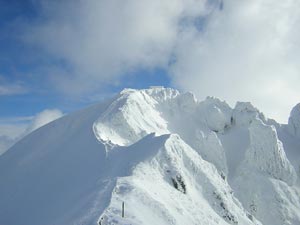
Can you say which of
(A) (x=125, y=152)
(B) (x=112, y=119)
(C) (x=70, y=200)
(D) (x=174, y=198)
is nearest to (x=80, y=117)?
(B) (x=112, y=119)

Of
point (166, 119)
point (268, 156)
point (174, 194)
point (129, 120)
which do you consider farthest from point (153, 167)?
point (268, 156)

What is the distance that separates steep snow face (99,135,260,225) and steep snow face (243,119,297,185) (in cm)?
3112

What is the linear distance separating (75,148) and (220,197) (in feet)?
75.7

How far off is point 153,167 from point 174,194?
4652mm

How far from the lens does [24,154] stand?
67125mm

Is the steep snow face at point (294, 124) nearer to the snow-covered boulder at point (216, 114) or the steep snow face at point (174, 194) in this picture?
the snow-covered boulder at point (216, 114)

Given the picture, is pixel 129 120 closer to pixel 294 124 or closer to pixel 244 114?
pixel 244 114

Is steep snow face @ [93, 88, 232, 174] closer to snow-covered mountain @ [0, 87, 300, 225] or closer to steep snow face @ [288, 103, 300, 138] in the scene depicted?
snow-covered mountain @ [0, 87, 300, 225]

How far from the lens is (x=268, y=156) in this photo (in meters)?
83.7

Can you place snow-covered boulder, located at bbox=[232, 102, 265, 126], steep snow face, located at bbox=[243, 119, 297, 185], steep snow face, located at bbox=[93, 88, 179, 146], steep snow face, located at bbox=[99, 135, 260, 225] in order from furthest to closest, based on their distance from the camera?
snow-covered boulder, located at bbox=[232, 102, 265, 126], steep snow face, located at bbox=[243, 119, 297, 185], steep snow face, located at bbox=[93, 88, 179, 146], steep snow face, located at bbox=[99, 135, 260, 225]

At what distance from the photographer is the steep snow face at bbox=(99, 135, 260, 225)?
112ft

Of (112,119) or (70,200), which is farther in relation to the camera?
(112,119)

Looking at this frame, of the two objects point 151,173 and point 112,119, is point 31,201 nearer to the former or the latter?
point 151,173

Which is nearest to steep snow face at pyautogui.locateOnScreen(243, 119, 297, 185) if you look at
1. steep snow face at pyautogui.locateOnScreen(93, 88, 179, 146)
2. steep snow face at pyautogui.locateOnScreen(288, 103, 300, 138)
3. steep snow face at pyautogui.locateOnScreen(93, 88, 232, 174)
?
steep snow face at pyautogui.locateOnScreen(93, 88, 232, 174)
